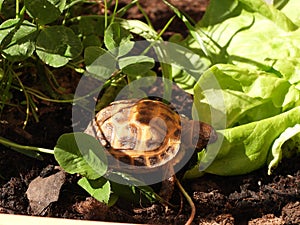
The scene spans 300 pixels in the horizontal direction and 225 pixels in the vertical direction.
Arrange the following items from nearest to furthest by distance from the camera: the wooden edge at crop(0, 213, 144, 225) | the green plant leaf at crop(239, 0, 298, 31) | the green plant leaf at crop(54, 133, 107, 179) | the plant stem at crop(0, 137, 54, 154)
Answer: the wooden edge at crop(0, 213, 144, 225) → the green plant leaf at crop(54, 133, 107, 179) → the plant stem at crop(0, 137, 54, 154) → the green plant leaf at crop(239, 0, 298, 31)

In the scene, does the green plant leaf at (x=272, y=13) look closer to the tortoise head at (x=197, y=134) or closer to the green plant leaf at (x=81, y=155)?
the tortoise head at (x=197, y=134)

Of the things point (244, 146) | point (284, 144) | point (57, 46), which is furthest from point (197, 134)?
point (57, 46)

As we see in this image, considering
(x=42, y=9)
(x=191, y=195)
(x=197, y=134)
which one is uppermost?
(x=42, y=9)

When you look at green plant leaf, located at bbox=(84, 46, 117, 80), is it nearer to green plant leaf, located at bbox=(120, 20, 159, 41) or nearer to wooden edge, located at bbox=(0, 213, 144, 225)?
green plant leaf, located at bbox=(120, 20, 159, 41)

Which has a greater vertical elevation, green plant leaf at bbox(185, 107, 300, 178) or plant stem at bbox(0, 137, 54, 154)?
green plant leaf at bbox(185, 107, 300, 178)

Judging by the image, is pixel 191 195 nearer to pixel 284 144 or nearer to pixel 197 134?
pixel 197 134

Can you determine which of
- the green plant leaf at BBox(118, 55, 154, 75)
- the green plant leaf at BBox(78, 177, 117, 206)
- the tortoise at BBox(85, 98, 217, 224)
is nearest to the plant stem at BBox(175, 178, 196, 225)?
the tortoise at BBox(85, 98, 217, 224)

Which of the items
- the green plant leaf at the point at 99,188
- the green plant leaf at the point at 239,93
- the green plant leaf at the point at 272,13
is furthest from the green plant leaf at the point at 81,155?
the green plant leaf at the point at 272,13

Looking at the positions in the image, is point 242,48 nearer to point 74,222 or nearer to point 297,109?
point 297,109
